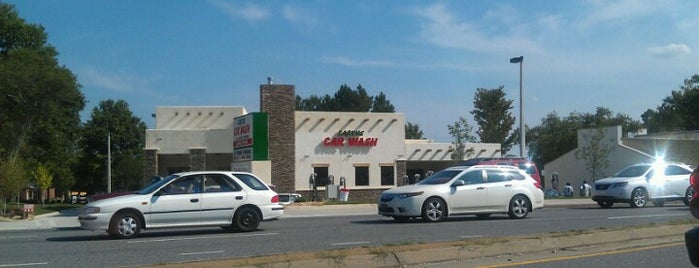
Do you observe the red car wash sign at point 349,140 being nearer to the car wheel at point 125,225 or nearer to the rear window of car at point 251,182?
the rear window of car at point 251,182

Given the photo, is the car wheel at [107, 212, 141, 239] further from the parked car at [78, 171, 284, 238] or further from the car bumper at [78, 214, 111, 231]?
the car bumper at [78, 214, 111, 231]

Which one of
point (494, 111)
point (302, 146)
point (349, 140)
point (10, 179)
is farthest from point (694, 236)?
point (494, 111)

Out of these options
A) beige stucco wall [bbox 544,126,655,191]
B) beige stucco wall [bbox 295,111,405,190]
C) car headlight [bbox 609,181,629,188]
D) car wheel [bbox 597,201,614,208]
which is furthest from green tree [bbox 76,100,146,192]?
car headlight [bbox 609,181,629,188]

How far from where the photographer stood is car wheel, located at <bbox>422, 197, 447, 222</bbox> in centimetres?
1825

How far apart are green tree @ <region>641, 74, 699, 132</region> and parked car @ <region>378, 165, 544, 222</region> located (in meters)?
72.1

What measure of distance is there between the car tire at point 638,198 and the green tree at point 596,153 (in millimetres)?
25859

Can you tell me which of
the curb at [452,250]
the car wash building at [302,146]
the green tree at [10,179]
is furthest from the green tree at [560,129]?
the curb at [452,250]

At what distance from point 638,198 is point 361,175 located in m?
25.1

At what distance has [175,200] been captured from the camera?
16312mm

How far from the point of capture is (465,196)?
18797mm

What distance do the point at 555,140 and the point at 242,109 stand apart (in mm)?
44842

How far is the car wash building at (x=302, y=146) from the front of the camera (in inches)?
1732

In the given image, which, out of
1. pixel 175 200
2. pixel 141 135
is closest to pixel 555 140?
pixel 141 135

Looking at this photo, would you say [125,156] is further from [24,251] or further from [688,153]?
[24,251]
